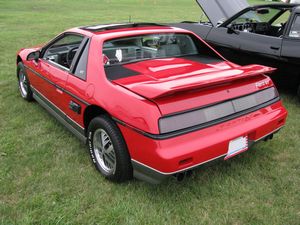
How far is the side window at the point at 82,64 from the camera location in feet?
10.8

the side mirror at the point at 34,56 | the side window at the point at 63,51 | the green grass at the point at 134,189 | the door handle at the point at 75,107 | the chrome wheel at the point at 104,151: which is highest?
the side window at the point at 63,51

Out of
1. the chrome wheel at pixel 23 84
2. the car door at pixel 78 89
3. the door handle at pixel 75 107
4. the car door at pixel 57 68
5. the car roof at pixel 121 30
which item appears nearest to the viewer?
the car door at pixel 78 89

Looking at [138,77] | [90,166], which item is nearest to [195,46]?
[138,77]

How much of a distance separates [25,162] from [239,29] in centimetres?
451

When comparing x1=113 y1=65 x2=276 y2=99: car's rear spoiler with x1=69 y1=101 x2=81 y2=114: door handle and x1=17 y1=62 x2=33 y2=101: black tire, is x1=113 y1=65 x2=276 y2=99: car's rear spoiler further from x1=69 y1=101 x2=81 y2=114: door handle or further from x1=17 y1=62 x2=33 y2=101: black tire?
x1=17 y1=62 x2=33 y2=101: black tire

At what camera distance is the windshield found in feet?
11.2

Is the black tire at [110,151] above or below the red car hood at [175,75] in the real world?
below

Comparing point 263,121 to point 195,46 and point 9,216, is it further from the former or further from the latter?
point 9,216

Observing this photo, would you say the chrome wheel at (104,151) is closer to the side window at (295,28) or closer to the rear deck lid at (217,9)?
the side window at (295,28)

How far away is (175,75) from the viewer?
9.82 feet

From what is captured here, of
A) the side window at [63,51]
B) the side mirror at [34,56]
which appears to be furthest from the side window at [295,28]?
the side mirror at [34,56]

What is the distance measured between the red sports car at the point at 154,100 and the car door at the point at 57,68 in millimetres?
14

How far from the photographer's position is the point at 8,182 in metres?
3.12

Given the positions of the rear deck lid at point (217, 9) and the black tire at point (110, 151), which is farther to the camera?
the rear deck lid at point (217, 9)
